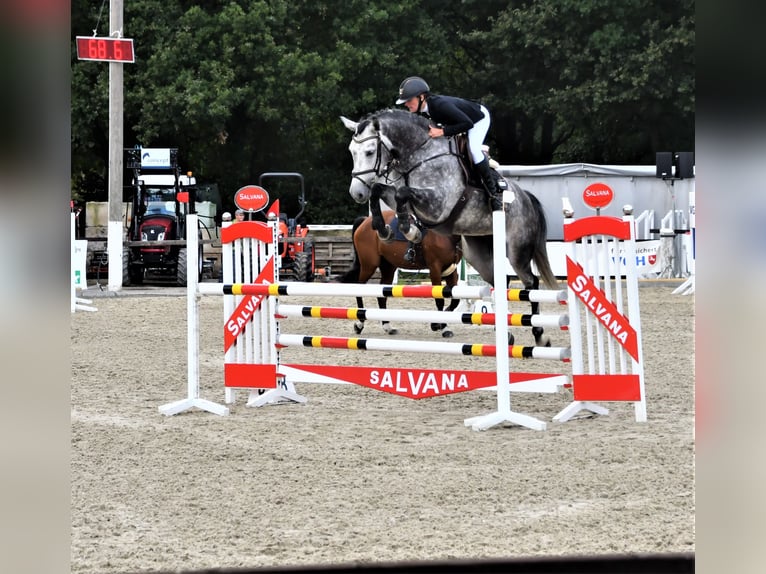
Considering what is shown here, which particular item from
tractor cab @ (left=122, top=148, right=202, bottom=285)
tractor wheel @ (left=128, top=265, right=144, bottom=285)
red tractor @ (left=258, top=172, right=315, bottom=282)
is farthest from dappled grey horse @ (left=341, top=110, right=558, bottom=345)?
tractor wheel @ (left=128, top=265, right=144, bottom=285)

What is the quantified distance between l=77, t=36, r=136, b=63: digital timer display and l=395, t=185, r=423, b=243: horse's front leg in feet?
29.6

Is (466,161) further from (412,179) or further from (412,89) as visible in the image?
(412,89)

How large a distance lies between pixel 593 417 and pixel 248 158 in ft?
69.1

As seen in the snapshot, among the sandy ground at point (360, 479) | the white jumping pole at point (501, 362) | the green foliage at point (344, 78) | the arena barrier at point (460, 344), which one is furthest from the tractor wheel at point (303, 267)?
the white jumping pole at point (501, 362)

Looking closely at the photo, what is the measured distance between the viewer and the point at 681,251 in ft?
60.5

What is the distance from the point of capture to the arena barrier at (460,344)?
5.48 meters

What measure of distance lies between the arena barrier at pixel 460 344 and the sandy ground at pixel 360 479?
0.17 meters

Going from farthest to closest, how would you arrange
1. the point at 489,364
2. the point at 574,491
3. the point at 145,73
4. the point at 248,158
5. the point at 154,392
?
the point at 248,158
the point at 145,73
the point at 489,364
the point at 154,392
the point at 574,491

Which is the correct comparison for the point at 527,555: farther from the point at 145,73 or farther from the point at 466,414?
the point at 145,73

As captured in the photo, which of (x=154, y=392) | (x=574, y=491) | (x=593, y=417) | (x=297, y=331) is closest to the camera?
(x=574, y=491)

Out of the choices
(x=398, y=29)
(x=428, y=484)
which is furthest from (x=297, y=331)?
(x=398, y=29)

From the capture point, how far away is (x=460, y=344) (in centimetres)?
590

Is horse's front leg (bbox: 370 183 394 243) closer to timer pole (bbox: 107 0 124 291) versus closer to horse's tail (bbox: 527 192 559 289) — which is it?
horse's tail (bbox: 527 192 559 289)

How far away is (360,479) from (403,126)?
139 inches
